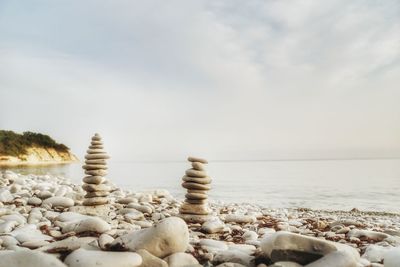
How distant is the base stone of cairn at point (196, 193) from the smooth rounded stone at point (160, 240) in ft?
11.1

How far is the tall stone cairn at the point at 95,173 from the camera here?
792 centimetres

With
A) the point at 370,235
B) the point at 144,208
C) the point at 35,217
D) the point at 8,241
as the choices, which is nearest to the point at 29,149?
the point at 144,208

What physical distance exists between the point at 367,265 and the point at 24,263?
3059 millimetres

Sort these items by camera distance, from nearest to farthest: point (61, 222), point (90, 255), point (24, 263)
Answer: point (24, 263) < point (90, 255) < point (61, 222)

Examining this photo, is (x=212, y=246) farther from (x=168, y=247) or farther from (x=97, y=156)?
(x=97, y=156)

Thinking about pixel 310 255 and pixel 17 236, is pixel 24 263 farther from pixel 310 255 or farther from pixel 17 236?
pixel 310 255

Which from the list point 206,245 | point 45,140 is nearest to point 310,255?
point 206,245

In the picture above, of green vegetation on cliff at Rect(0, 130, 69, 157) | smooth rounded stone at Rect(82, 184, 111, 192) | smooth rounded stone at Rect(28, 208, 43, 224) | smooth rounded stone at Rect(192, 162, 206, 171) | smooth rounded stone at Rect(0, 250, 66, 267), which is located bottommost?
smooth rounded stone at Rect(28, 208, 43, 224)

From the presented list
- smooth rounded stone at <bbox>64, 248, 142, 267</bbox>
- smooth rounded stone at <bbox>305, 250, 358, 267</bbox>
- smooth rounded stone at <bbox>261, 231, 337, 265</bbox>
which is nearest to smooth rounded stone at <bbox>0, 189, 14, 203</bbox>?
smooth rounded stone at <bbox>64, 248, 142, 267</bbox>

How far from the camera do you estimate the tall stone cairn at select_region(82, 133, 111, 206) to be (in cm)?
792

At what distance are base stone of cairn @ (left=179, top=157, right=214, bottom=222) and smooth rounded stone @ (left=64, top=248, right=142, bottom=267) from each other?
3864 millimetres

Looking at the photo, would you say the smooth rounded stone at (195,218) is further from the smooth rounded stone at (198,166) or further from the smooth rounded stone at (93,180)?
the smooth rounded stone at (93,180)

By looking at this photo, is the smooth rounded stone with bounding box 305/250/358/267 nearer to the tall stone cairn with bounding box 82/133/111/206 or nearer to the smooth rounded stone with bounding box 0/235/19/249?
the smooth rounded stone with bounding box 0/235/19/249

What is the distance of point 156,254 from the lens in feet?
12.0
